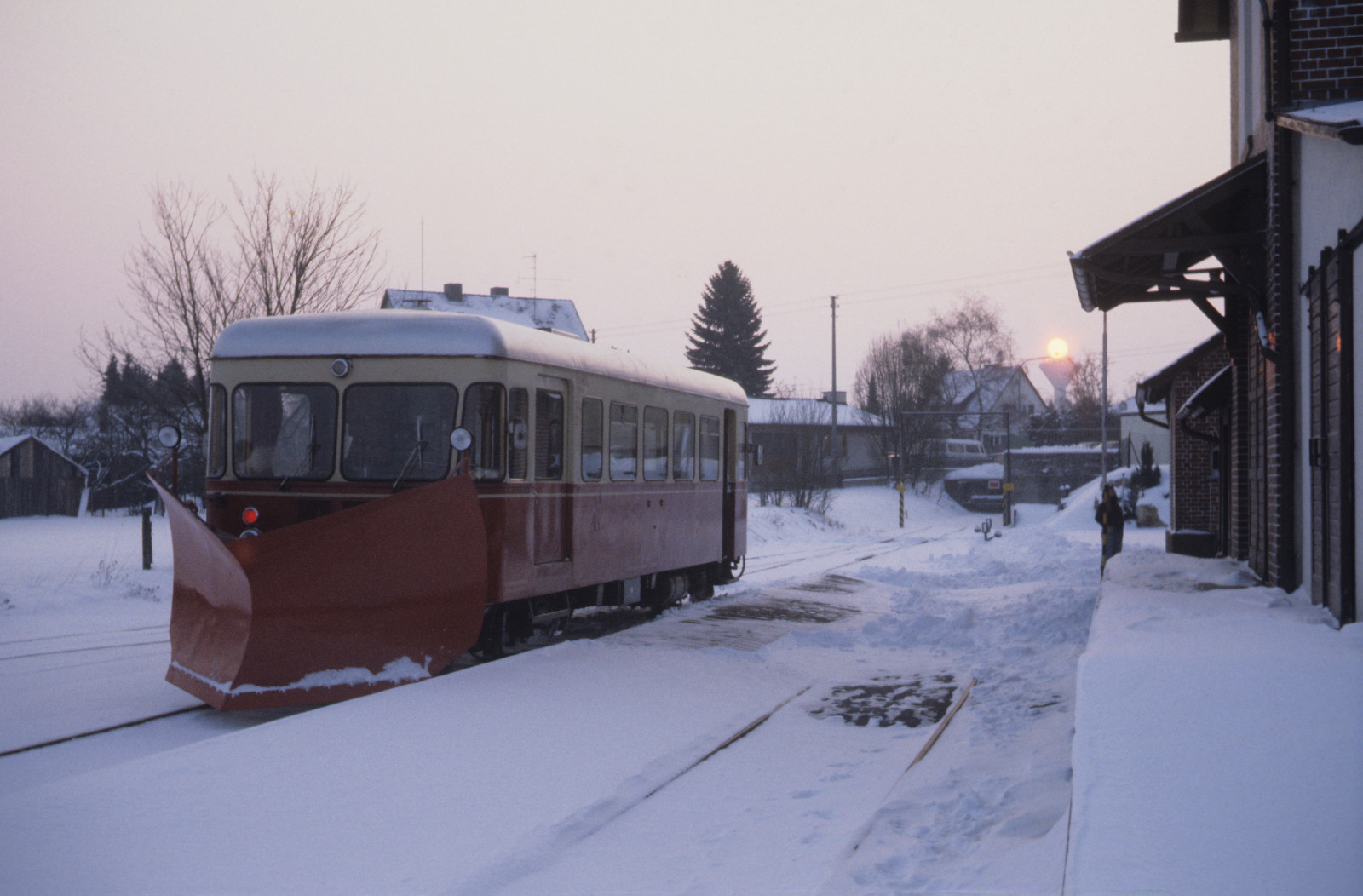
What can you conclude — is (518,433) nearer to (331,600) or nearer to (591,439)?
(591,439)

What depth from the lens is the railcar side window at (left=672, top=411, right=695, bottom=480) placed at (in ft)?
45.2

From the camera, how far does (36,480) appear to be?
42938mm

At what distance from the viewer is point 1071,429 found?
71.2 meters

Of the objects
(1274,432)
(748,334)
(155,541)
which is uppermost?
(748,334)

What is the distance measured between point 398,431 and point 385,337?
0.76 metres

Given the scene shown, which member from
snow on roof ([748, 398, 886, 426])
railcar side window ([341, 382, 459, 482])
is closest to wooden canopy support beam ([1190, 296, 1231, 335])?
railcar side window ([341, 382, 459, 482])

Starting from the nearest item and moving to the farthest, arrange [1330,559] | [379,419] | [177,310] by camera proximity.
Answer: [1330,559], [379,419], [177,310]

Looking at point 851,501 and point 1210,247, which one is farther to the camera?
point 851,501

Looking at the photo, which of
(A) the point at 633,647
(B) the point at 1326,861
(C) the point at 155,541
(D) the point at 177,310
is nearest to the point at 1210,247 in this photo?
(A) the point at 633,647

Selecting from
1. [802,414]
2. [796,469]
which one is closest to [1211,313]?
[796,469]

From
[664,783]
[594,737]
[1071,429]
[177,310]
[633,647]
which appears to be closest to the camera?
[664,783]

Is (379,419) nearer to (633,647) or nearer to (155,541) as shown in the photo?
(633,647)

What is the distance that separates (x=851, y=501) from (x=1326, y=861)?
47.8 metres

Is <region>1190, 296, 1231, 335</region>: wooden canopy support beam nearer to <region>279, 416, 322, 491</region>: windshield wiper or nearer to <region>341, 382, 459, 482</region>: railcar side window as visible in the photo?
<region>341, 382, 459, 482</region>: railcar side window
